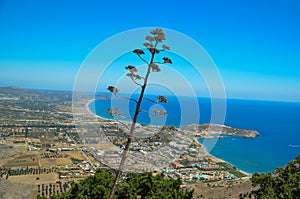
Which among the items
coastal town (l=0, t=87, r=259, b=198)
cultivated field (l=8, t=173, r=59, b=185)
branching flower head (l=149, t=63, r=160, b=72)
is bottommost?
cultivated field (l=8, t=173, r=59, b=185)

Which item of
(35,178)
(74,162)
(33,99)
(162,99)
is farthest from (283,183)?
(33,99)

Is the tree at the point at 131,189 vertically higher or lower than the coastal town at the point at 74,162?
higher

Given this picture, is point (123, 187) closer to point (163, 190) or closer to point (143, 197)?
point (143, 197)

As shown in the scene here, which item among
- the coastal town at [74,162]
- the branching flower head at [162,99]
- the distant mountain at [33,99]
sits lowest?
the coastal town at [74,162]

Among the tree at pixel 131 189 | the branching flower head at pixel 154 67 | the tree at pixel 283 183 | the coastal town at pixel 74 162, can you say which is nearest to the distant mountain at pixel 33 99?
the coastal town at pixel 74 162

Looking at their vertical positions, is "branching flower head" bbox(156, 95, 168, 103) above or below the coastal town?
above

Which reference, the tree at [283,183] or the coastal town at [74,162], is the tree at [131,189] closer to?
the tree at [283,183]

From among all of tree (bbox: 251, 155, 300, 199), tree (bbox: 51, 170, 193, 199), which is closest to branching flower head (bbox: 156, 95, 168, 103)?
tree (bbox: 51, 170, 193, 199)

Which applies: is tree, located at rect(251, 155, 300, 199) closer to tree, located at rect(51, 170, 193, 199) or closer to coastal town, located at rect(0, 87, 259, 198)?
tree, located at rect(51, 170, 193, 199)
